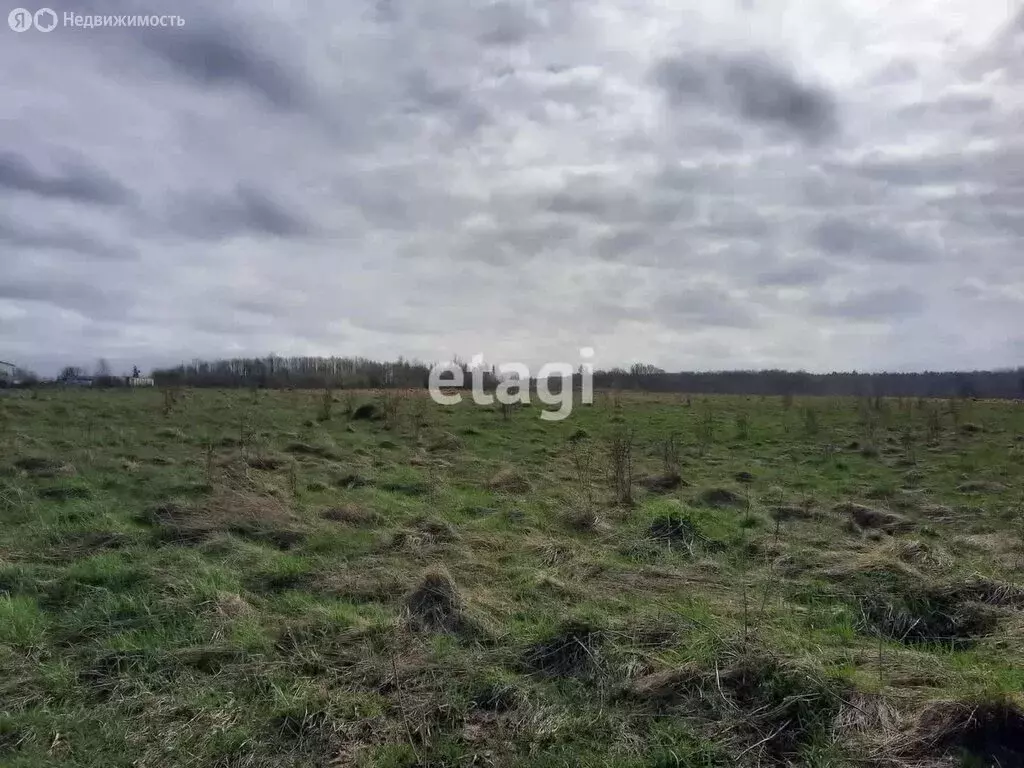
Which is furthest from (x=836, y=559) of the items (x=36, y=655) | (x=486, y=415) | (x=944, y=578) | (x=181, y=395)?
(x=181, y=395)

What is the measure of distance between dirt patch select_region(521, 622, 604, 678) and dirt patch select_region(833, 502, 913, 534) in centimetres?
559

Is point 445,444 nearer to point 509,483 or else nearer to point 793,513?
point 509,483

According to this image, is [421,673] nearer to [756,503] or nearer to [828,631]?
[828,631]

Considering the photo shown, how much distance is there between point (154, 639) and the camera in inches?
199

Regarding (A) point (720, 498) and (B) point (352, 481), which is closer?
(A) point (720, 498)

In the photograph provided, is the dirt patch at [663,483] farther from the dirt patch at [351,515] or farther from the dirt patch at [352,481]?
the dirt patch at [351,515]

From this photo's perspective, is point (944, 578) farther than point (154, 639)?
Yes

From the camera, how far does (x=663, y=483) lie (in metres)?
11.8

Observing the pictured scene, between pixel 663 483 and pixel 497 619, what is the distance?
6.80 meters

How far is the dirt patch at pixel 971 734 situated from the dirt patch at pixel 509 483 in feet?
24.9

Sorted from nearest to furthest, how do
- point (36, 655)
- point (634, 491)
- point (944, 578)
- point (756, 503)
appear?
point (36, 655)
point (944, 578)
point (756, 503)
point (634, 491)

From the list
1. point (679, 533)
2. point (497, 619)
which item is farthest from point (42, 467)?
point (679, 533)

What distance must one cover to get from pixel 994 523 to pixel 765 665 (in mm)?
6958

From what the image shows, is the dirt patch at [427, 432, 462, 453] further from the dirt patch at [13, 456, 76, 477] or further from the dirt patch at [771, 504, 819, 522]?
the dirt patch at [771, 504, 819, 522]
